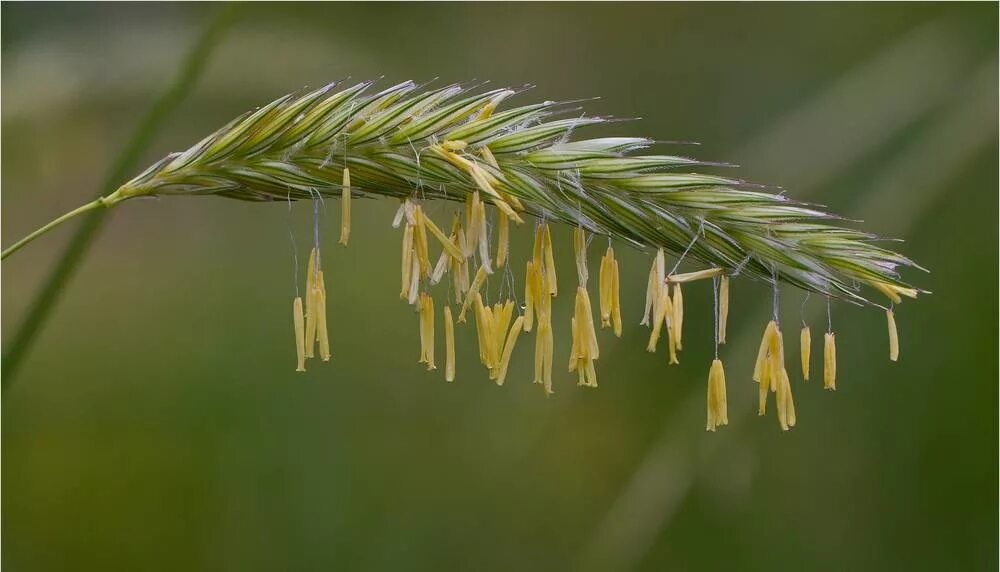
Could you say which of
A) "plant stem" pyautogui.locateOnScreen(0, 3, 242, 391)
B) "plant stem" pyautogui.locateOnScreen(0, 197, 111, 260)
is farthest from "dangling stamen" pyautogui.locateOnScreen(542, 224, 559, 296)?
"plant stem" pyautogui.locateOnScreen(0, 3, 242, 391)

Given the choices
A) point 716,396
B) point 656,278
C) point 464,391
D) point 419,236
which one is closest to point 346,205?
point 419,236

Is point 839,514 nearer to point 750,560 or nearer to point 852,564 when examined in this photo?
point 852,564

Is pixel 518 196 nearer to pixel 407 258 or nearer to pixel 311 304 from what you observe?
pixel 407 258

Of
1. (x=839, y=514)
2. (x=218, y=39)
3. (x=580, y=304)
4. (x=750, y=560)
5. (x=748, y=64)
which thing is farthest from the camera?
(x=748, y=64)

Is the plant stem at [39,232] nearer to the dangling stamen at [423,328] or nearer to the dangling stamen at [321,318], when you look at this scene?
the dangling stamen at [321,318]

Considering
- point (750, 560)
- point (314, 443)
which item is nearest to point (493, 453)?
point (314, 443)

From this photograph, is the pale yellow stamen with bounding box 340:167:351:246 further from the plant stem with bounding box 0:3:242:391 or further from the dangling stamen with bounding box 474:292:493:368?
the plant stem with bounding box 0:3:242:391
